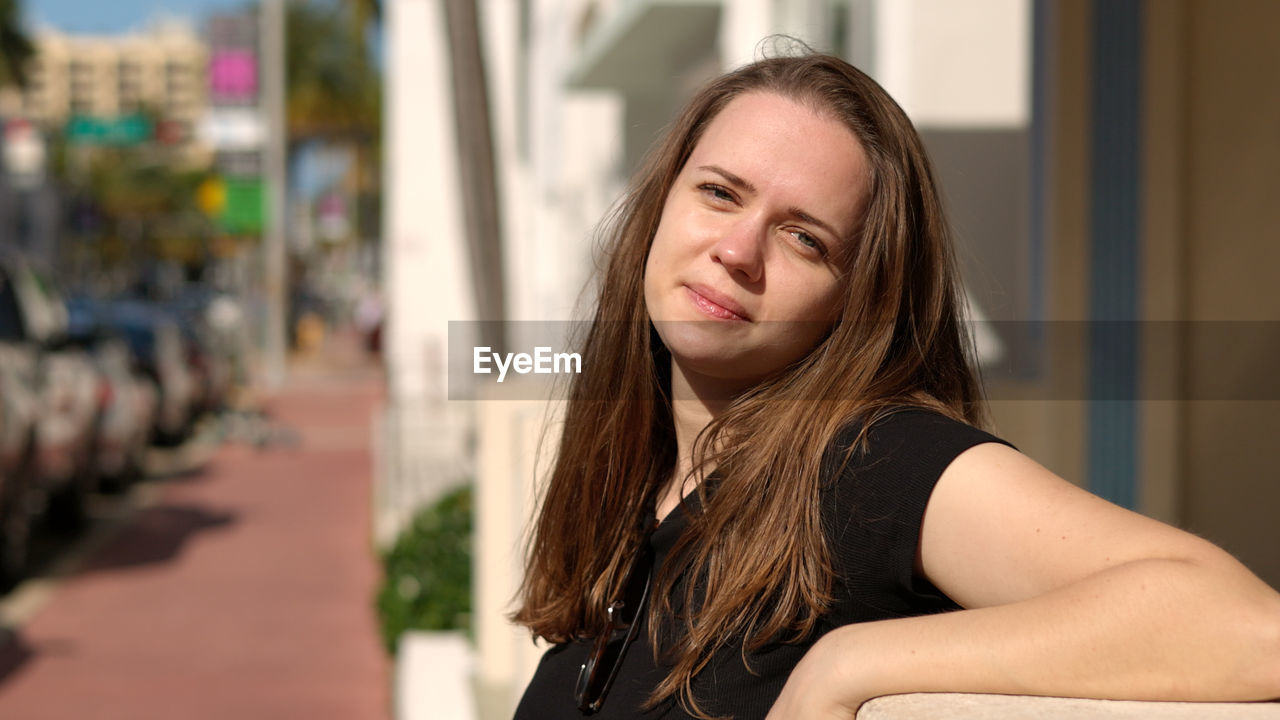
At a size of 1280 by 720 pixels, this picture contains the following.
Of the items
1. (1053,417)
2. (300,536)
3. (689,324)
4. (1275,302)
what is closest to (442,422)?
(300,536)

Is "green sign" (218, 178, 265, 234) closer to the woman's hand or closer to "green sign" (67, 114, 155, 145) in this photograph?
"green sign" (67, 114, 155, 145)

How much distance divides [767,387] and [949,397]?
0.22 meters

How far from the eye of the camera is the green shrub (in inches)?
263

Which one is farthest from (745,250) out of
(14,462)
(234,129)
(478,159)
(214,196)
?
(214,196)

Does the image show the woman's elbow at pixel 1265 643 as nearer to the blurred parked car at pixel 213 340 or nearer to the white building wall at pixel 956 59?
the white building wall at pixel 956 59

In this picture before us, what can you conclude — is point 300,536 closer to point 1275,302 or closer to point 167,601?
point 167,601

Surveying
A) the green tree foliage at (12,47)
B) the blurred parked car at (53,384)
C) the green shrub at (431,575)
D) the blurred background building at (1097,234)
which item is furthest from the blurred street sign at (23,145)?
the blurred background building at (1097,234)

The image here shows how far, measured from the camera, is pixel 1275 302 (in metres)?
4.68

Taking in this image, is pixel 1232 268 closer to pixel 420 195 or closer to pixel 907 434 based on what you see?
pixel 907 434

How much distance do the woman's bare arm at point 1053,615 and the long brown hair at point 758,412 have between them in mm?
160

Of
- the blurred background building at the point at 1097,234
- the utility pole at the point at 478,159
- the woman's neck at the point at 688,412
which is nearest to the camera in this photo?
the woman's neck at the point at 688,412

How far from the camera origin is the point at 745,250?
1.72 m

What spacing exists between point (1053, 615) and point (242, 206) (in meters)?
28.2

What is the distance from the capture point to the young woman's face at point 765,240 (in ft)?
5.70
